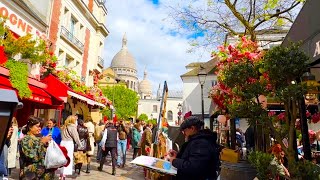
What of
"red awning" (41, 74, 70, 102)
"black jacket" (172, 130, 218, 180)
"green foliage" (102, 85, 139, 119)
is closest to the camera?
"black jacket" (172, 130, 218, 180)

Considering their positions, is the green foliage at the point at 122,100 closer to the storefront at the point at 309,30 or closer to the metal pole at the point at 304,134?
the metal pole at the point at 304,134

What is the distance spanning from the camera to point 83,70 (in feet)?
65.5

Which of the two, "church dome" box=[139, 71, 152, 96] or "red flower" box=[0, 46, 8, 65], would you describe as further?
"church dome" box=[139, 71, 152, 96]

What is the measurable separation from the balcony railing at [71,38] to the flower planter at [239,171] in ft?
44.5

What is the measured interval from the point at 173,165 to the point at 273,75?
200 centimetres

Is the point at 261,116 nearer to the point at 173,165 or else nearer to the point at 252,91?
the point at 252,91

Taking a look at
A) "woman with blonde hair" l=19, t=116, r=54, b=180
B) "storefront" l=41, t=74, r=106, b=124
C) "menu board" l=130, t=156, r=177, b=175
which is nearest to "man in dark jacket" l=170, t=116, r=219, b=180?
"menu board" l=130, t=156, r=177, b=175

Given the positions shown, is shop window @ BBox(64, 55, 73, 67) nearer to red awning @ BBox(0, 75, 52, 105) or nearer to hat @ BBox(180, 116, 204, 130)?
red awning @ BBox(0, 75, 52, 105)

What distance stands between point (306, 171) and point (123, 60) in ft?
378

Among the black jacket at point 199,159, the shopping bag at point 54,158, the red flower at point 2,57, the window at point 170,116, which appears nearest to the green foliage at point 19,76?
the red flower at point 2,57

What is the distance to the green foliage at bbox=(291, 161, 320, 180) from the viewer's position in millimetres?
3453

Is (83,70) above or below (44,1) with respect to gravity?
below

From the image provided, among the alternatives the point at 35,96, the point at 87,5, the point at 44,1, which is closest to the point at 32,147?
the point at 35,96

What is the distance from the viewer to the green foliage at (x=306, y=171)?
136 inches
